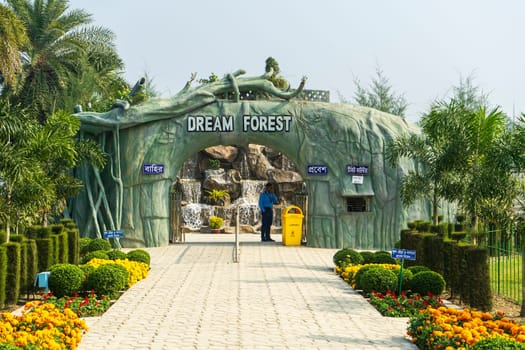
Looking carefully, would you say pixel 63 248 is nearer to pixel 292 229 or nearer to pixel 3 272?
pixel 3 272

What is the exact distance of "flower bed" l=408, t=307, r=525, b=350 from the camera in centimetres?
806

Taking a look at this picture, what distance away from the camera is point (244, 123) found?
76.4 ft

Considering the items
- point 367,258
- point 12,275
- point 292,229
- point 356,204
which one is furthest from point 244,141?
point 12,275

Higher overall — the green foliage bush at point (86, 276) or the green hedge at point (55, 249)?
the green hedge at point (55, 249)

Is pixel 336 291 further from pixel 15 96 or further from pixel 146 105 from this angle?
pixel 15 96

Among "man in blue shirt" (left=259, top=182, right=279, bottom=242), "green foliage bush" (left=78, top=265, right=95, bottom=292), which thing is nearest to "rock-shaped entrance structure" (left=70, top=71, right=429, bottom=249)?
"man in blue shirt" (left=259, top=182, right=279, bottom=242)

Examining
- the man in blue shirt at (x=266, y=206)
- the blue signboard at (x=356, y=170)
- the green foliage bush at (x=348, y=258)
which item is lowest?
the green foliage bush at (x=348, y=258)

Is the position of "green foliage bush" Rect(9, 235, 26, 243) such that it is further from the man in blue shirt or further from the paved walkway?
the man in blue shirt

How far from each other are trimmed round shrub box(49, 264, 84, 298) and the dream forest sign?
35.7 ft

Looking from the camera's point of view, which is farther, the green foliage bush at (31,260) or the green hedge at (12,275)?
the green foliage bush at (31,260)

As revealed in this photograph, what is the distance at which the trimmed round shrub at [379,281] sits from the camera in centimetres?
1303

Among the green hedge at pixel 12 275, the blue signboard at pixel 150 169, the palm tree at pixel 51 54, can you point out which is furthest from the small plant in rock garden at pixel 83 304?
the palm tree at pixel 51 54

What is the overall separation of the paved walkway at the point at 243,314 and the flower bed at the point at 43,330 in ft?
0.91

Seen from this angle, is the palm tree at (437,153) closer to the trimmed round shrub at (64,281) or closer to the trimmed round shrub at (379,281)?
the trimmed round shrub at (379,281)
